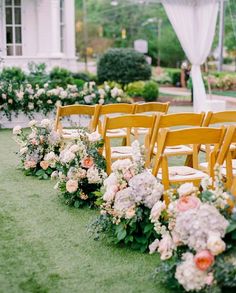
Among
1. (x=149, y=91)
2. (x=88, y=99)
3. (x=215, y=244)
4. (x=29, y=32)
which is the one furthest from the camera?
→ (x=149, y=91)

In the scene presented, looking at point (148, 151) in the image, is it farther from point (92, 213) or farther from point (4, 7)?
point (4, 7)

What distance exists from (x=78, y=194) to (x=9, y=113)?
547cm

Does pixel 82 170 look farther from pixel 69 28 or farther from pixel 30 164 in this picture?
pixel 69 28

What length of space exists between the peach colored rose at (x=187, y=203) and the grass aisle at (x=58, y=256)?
1.79 feet

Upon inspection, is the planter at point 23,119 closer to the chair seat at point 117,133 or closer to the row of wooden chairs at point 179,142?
the chair seat at point 117,133

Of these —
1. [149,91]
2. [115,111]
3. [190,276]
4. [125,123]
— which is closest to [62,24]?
[149,91]

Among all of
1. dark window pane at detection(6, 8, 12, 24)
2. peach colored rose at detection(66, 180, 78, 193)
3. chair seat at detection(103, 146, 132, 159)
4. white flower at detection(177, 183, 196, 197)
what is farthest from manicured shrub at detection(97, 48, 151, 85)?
white flower at detection(177, 183, 196, 197)

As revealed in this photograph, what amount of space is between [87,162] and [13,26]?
10.8 metres

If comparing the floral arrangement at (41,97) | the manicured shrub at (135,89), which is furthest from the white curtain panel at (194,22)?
the manicured shrub at (135,89)

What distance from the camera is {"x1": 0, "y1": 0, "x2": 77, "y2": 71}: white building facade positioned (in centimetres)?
1527

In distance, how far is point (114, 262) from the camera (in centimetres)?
398

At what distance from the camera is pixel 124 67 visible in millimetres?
18516

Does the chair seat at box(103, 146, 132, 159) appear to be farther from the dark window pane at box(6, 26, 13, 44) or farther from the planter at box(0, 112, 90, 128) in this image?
the dark window pane at box(6, 26, 13, 44)

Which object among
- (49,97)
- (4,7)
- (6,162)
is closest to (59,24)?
(4,7)
